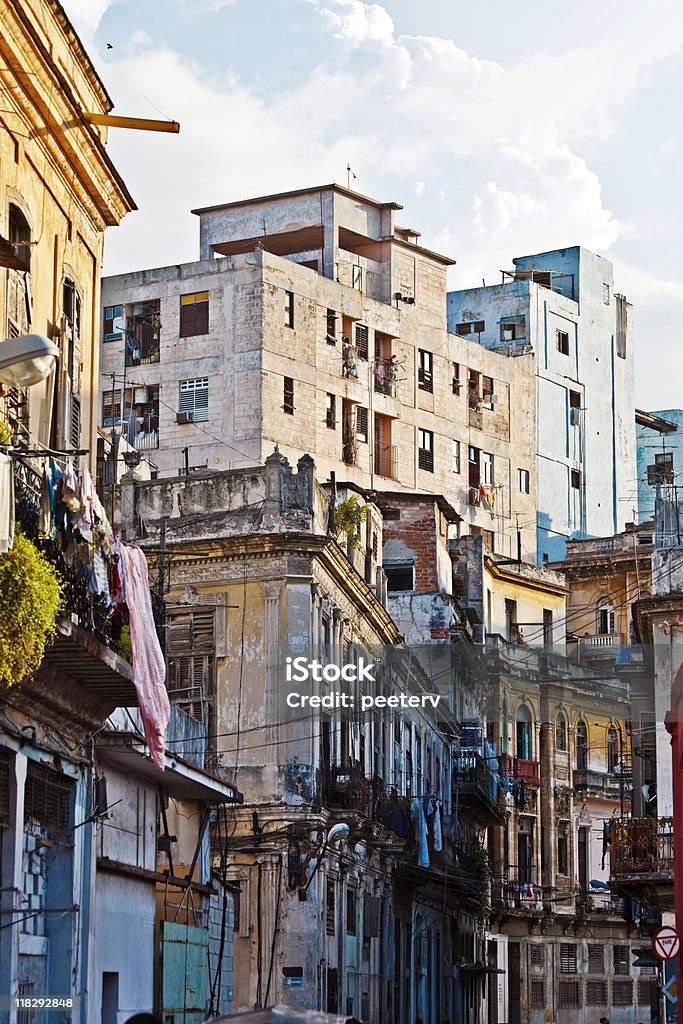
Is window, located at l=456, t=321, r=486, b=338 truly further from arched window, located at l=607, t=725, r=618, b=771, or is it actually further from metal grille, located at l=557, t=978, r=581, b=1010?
metal grille, located at l=557, t=978, r=581, b=1010

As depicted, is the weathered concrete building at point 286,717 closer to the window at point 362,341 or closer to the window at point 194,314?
the window at point 194,314

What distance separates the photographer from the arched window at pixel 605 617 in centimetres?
5688

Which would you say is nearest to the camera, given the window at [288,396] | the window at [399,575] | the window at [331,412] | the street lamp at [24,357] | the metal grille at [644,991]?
the street lamp at [24,357]

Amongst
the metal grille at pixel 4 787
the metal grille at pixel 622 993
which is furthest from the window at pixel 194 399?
the metal grille at pixel 4 787

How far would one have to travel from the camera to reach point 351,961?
32469mm

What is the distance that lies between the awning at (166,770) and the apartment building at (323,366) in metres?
23.7

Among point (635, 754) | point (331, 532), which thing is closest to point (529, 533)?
point (635, 754)

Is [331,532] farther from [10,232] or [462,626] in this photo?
[10,232]

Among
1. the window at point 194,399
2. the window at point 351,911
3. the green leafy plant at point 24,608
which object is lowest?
the window at point 351,911

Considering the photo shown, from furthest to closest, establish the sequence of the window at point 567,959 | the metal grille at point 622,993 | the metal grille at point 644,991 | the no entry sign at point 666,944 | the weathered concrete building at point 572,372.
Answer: the weathered concrete building at point 572,372 < the metal grille at point 622,993 < the window at point 567,959 < the metal grille at point 644,991 < the no entry sign at point 666,944

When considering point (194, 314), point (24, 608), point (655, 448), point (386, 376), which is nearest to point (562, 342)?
point (655, 448)

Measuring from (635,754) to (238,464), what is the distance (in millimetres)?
14039

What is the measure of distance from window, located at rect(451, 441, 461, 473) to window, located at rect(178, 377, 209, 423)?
1039cm

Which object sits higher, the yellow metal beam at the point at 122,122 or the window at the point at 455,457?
the window at the point at 455,457
